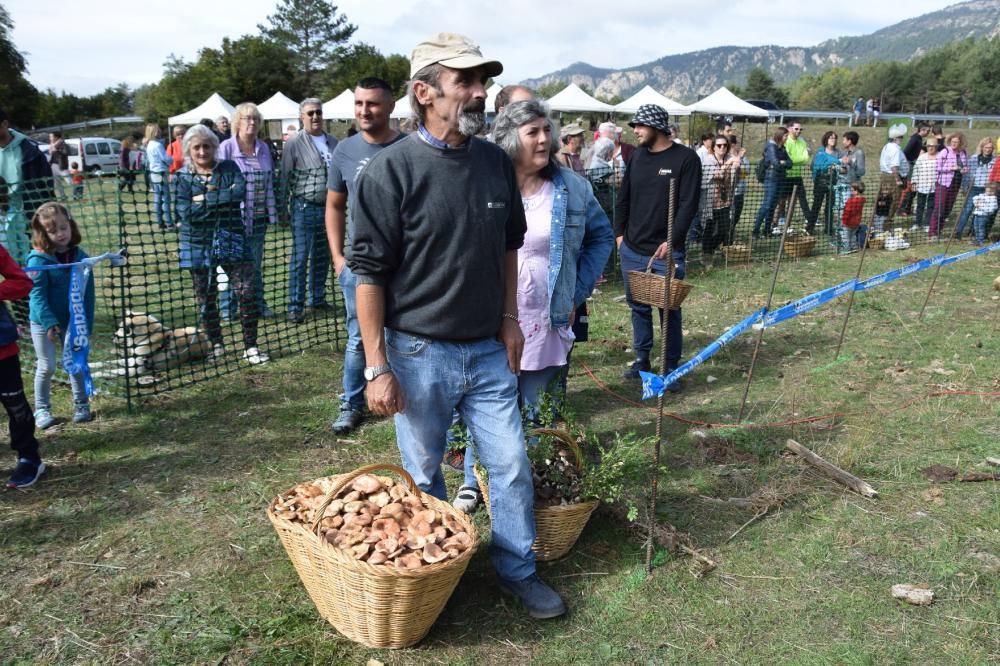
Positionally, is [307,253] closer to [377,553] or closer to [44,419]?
[44,419]

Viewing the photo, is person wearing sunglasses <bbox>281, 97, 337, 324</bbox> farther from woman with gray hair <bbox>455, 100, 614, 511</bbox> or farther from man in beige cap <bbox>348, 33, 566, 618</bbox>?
man in beige cap <bbox>348, 33, 566, 618</bbox>

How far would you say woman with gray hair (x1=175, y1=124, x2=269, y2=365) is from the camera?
6113 mm

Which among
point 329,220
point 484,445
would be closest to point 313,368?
point 329,220

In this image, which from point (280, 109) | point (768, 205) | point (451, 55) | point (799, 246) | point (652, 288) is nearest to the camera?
point (451, 55)

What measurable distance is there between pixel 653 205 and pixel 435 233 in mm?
3322

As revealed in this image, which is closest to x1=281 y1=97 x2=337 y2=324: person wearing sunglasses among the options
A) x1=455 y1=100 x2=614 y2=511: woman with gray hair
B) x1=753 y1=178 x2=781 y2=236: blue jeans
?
x1=455 y1=100 x2=614 y2=511: woman with gray hair

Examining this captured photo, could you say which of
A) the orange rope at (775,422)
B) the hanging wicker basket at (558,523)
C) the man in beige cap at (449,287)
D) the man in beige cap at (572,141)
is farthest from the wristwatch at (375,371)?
the man in beige cap at (572,141)

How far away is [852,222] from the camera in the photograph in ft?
39.7

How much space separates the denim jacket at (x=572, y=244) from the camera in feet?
12.5

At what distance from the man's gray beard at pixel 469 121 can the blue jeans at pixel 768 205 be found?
10.6 meters

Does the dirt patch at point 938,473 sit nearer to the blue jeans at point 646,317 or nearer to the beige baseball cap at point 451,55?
the blue jeans at point 646,317

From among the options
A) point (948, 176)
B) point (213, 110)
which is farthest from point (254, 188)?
point (213, 110)

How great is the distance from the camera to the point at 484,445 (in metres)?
3.07

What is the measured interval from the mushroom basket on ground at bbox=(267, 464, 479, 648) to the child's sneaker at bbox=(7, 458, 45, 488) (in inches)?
84.8
